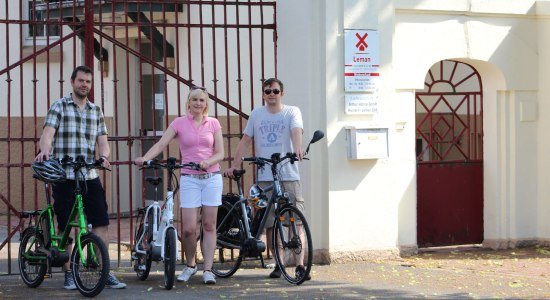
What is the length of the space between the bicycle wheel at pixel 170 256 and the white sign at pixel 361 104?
2638mm

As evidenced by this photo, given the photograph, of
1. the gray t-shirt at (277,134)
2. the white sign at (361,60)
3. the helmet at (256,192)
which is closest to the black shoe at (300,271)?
the helmet at (256,192)

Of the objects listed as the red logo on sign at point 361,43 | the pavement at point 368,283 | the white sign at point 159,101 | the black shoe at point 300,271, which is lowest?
the pavement at point 368,283

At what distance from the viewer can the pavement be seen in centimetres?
923

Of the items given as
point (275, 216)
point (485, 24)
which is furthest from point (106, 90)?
point (275, 216)

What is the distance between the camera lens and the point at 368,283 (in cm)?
994

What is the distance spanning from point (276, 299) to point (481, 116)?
478 cm

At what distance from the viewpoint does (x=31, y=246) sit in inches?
381

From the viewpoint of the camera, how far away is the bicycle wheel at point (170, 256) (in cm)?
927

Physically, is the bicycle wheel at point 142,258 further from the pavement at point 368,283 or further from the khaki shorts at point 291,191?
the khaki shorts at point 291,191

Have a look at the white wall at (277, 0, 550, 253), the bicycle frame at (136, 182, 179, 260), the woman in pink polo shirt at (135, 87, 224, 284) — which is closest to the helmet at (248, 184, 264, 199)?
the woman in pink polo shirt at (135, 87, 224, 284)

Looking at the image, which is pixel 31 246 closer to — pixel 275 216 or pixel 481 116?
pixel 275 216

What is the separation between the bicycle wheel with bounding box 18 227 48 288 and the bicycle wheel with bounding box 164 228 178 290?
101 cm

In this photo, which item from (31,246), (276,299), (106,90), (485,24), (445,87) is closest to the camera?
(276,299)

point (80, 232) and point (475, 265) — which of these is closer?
point (80, 232)
